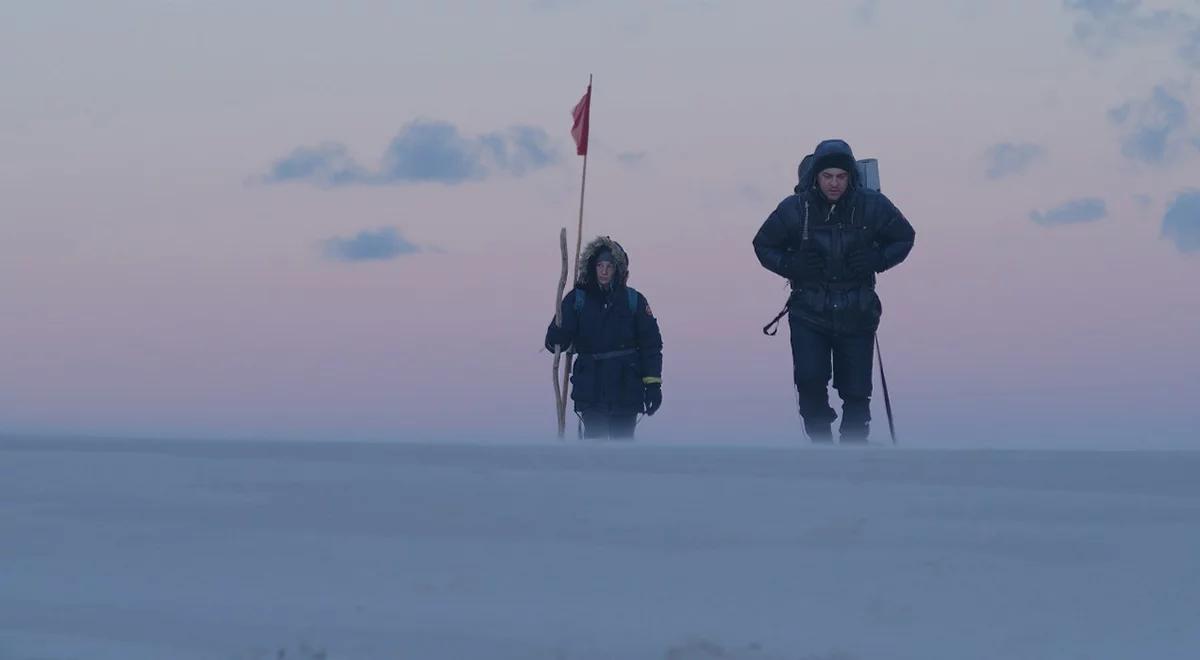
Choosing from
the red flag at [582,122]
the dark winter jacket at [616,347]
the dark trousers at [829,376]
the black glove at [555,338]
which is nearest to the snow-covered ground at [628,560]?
the dark trousers at [829,376]

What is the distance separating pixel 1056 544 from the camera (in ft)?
17.0

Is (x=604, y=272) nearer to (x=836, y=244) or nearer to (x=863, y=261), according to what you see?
(x=836, y=244)

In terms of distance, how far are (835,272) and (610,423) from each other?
102 inches

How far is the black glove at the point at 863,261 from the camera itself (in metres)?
10.2

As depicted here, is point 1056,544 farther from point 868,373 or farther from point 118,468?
point 868,373

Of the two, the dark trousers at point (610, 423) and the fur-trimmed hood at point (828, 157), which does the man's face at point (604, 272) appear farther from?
the fur-trimmed hood at point (828, 157)

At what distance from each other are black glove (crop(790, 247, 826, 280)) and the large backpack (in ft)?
6.84

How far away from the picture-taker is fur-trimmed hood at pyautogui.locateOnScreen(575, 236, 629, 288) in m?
12.1

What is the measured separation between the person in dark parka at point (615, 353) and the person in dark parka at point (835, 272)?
1.95m

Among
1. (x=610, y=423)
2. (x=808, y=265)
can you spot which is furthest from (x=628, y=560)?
(x=610, y=423)

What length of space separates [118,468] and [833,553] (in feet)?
10.9

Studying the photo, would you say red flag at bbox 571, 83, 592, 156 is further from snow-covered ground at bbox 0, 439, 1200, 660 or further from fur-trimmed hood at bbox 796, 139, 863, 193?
snow-covered ground at bbox 0, 439, 1200, 660

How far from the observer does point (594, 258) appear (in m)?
12.2

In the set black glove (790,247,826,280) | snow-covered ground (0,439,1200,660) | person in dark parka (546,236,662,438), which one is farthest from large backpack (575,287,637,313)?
snow-covered ground (0,439,1200,660)
